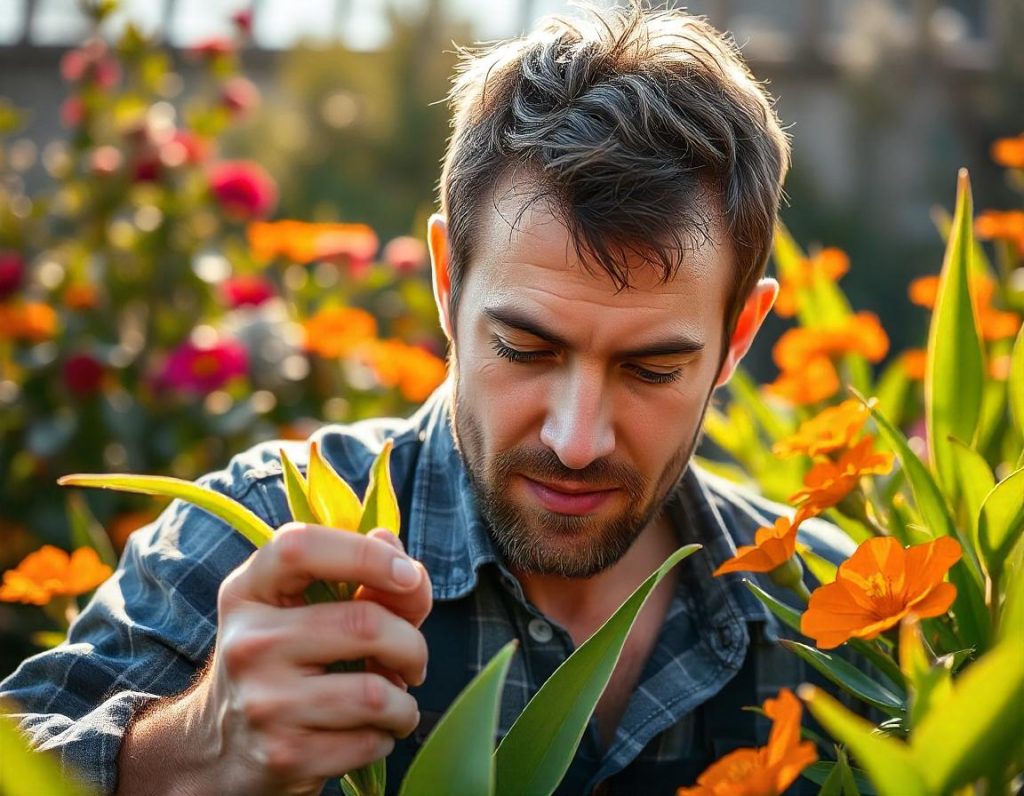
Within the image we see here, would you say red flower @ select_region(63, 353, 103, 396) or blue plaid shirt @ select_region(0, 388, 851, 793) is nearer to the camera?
blue plaid shirt @ select_region(0, 388, 851, 793)

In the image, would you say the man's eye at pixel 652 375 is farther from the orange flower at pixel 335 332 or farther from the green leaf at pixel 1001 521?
the orange flower at pixel 335 332

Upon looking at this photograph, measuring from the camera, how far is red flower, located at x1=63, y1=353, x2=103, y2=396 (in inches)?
93.7

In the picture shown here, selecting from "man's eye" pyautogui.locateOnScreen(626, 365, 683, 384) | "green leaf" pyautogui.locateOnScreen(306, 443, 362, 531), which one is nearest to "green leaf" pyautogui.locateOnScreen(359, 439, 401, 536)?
"green leaf" pyautogui.locateOnScreen(306, 443, 362, 531)

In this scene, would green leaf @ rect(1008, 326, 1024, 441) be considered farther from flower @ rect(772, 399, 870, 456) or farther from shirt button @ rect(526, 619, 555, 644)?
shirt button @ rect(526, 619, 555, 644)

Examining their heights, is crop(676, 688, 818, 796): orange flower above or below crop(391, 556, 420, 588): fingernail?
below

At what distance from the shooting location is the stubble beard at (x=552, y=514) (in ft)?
3.88

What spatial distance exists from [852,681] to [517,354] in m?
0.41

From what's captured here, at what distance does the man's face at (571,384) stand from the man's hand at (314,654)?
41 cm

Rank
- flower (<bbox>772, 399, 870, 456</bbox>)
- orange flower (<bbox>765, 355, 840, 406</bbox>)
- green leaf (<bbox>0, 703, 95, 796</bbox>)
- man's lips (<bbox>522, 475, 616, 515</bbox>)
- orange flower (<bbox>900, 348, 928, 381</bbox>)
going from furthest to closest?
orange flower (<bbox>900, 348, 928, 381</bbox>) → orange flower (<bbox>765, 355, 840, 406</bbox>) → man's lips (<bbox>522, 475, 616, 515</bbox>) → flower (<bbox>772, 399, 870, 456</bbox>) → green leaf (<bbox>0, 703, 95, 796</bbox>)

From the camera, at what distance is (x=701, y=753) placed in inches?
52.1

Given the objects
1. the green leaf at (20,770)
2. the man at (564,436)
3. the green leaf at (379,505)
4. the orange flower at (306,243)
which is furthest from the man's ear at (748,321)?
the orange flower at (306,243)

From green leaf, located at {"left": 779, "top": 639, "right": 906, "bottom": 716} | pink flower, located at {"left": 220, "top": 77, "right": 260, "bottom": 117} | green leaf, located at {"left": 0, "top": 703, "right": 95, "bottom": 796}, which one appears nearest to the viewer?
green leaf, located at {"left": 0, "top": 703, "right": 95, "bottom": 796}

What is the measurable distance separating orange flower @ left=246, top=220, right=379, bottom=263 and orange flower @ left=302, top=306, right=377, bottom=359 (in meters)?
0.23

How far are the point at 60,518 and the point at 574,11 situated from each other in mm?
1429
